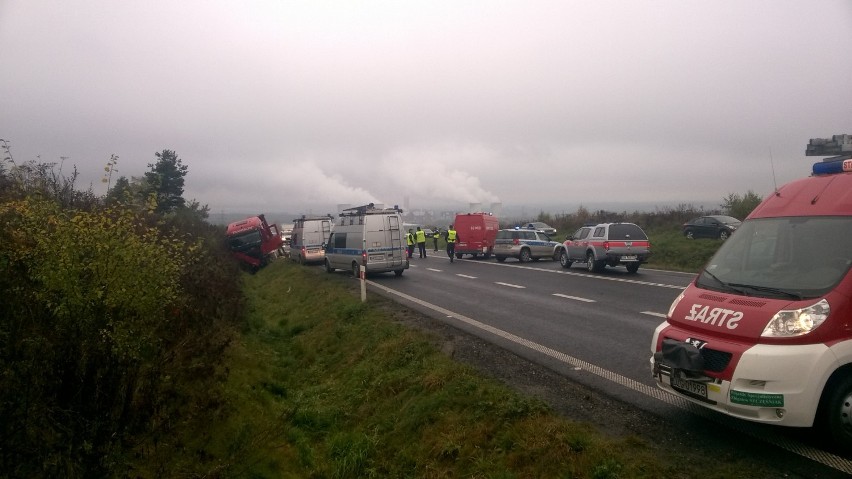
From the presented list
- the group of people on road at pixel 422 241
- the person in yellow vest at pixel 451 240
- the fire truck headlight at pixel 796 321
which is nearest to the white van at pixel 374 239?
the group of people on road at pixel 422 241

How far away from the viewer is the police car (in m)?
29.3

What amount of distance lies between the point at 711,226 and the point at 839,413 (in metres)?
31.2

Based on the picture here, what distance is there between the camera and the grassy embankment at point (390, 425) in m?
4.86

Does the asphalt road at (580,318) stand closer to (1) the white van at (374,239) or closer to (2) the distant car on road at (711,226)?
(1) the white van at (374,239)

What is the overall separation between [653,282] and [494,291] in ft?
17.2

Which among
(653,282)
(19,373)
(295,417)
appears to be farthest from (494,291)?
(19,373)

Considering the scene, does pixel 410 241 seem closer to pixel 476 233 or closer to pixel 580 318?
pixel 476 233

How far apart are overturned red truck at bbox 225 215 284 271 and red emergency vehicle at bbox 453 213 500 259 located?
10.7m

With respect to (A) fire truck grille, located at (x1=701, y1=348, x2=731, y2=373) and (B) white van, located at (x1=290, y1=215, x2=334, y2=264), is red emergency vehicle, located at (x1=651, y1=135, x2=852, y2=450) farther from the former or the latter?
(B) white van, located at (x1=290, y1=215, x2=334, y2=264)

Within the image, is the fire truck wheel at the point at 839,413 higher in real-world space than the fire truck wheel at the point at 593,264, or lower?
higher

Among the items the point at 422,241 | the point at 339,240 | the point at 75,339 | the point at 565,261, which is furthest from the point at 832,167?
the point at 422,241

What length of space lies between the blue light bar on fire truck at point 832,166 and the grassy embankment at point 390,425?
3.26m

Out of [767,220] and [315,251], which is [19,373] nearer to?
[767,220]

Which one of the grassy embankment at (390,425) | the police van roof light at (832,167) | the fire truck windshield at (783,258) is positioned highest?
the police van roof light at (832,167)
